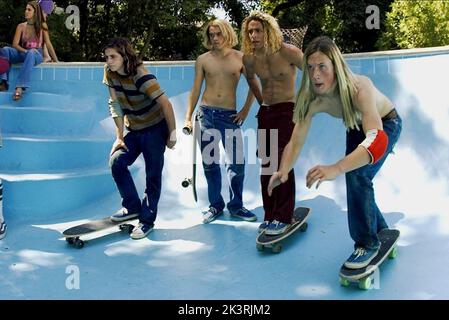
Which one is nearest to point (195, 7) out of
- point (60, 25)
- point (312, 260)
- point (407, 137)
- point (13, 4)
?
point (60, 25)

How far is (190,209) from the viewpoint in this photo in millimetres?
4652

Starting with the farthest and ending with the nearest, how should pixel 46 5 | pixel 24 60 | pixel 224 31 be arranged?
pixel 46 5, pixel 24 60, pixel 224 31

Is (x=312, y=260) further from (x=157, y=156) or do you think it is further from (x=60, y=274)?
(x=60, y=274)

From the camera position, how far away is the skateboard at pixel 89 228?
12.6 ft

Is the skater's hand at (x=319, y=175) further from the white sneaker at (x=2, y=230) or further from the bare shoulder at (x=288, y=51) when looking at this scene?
the white sneaker at (x=2, y=230)

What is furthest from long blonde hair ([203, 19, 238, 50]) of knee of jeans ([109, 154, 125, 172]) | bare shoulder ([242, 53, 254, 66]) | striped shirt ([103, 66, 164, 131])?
knee of jeans ([109, 154, 125, 172])

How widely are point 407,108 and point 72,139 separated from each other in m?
3.31

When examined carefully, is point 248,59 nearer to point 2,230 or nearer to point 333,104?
point 333,104

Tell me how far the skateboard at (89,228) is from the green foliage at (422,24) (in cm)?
563

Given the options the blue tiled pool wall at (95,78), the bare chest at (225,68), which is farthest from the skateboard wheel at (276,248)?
the blue tiled pool wall at (95,78)

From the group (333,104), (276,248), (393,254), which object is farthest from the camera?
(276,248)

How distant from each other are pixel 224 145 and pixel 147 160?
660 millimetres

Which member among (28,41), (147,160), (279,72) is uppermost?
(28,41)

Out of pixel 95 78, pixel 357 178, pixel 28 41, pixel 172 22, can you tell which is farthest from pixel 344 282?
pixel 172 22
